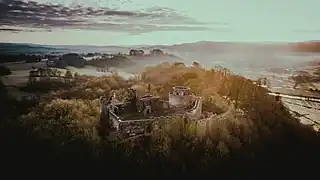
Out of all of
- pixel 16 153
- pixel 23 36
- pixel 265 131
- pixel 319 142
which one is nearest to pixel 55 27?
pixel 23 36

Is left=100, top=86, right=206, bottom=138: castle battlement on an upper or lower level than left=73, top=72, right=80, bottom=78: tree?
lower

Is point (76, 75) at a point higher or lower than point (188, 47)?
lower

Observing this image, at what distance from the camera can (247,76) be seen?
6.50ft

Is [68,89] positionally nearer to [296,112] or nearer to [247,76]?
[247,76]

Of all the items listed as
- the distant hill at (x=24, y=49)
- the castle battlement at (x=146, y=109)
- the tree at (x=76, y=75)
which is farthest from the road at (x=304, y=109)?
the distant hill at (x=24, y=49)

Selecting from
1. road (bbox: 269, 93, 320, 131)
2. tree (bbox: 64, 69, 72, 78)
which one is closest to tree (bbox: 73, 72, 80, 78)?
tree (bbox: 64, 69, 72, 78)

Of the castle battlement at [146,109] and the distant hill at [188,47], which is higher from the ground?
the distant hill at [188,47]

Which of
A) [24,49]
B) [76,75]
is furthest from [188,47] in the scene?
[24,49]

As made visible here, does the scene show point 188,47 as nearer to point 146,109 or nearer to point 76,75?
point 146,109

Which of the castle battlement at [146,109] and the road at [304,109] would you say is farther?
the road at [304,109]

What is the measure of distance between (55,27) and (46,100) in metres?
0.31

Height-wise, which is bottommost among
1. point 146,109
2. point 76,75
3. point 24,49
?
point 146,109

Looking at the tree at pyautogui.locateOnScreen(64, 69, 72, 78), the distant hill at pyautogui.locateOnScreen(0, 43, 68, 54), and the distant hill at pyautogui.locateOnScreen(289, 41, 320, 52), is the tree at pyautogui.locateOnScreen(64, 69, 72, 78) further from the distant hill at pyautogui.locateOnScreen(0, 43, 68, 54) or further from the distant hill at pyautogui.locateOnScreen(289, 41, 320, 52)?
the distant hill at pyautogui.locateOnScreen(289, 41, 320, 52)

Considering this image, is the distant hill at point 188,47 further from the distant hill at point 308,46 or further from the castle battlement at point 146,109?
the castle battlement at point 146,109
